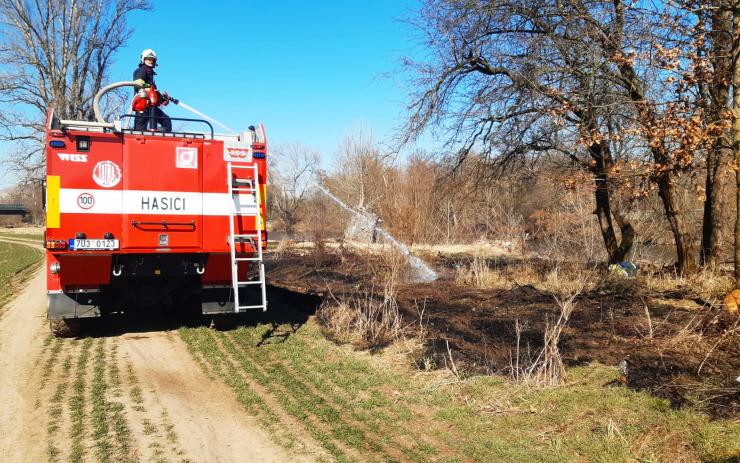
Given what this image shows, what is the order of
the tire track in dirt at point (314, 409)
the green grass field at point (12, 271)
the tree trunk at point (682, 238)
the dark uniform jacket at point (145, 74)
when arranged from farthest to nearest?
the green grass field at point (12, 271) → the tree trunk at point (682, 238) → the dark uniform jacket at point (145, 74) → the tire track in dirt at point (314, 409)

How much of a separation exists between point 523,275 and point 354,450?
9931 mm

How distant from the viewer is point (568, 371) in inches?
231

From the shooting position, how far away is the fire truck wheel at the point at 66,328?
324 inches

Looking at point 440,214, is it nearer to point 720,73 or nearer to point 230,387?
point 720,73

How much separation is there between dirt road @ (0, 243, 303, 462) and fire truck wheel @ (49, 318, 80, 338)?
0.14 meters

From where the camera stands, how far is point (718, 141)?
8180mm

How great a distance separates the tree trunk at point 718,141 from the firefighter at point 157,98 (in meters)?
7.96

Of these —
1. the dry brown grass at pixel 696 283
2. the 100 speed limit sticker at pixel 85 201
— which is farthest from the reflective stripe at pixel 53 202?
the dry brown grass at pixel 696 283

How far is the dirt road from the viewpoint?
4.49 metres

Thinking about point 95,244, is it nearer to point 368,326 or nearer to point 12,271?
point 368,326

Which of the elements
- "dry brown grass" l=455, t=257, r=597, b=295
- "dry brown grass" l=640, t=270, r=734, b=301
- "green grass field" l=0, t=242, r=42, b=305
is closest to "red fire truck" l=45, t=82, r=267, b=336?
"dry brown grass" l=455, t=257, r=597, b=295

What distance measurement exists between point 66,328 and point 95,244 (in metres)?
1.77

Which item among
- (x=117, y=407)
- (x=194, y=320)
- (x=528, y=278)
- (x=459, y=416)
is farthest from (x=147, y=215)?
(x=528, y=278)

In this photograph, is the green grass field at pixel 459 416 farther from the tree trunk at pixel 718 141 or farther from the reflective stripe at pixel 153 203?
the tree trunk at pixel 718 141
